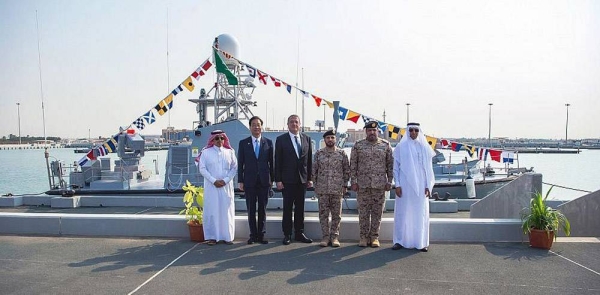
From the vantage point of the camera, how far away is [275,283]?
4.03 meters

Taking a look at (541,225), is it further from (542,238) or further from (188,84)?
(188,84)

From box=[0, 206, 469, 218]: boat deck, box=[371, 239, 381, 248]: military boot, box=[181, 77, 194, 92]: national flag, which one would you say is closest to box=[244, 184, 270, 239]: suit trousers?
box=[371, 239, 381, 248]: military boot

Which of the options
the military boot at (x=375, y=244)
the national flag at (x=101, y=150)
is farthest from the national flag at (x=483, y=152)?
the national flag at (x=101, y=150)

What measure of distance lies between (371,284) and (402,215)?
1.61 meters

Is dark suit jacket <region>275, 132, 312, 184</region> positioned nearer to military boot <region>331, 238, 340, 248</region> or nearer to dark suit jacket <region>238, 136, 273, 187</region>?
dark suit jacket <region>238, 136, 273, 187</region>

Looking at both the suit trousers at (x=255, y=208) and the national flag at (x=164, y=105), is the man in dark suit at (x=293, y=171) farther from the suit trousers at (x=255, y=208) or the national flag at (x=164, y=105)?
the national flag at (x=164, y=105)

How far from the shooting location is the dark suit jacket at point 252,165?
5625 mm

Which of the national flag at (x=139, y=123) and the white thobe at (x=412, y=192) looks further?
the national flag at (x=139, y=123)

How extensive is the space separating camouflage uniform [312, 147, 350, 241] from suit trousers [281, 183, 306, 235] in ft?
1.02

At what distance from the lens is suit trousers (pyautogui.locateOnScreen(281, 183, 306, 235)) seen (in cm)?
561

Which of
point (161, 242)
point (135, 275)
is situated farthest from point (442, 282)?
point (161, 242)

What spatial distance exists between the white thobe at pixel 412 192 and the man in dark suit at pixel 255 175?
6.24 feet

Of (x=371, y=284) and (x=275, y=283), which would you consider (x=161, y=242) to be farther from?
(x=371, y=284)

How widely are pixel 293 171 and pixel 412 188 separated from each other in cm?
170
